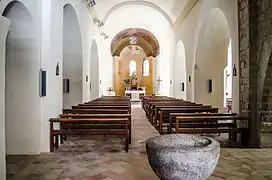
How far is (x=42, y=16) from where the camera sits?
5.02m

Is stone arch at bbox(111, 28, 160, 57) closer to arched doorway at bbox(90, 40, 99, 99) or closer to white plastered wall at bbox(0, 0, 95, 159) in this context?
arched doorway at bbox(90, 40, 99, 99)

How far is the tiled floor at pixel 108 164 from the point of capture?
3.72 meters

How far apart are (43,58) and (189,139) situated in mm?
3227

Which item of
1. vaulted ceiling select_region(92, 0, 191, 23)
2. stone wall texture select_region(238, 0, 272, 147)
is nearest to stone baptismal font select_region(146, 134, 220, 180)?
stone wall texture select_region(238, 0, 272, 147)

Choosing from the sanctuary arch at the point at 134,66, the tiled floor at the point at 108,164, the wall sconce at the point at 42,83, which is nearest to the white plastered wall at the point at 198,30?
the tiled floor at the point at 108,164

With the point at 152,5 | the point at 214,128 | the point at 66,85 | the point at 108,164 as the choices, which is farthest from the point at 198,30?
the point at 108,164

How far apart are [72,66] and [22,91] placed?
401 cm

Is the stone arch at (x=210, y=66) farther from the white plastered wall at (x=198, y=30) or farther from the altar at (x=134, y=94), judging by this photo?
the altar at (x=134, y=94)

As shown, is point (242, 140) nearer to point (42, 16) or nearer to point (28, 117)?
point (28, 117)

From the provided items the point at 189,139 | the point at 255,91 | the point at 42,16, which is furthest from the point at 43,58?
the point at 255,91

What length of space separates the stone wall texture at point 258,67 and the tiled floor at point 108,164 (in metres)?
0.44

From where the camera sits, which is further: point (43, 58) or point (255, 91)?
point (255, 91)

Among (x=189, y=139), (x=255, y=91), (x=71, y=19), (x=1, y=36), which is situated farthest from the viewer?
(x=71, y=19)

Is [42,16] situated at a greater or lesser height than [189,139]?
greater
